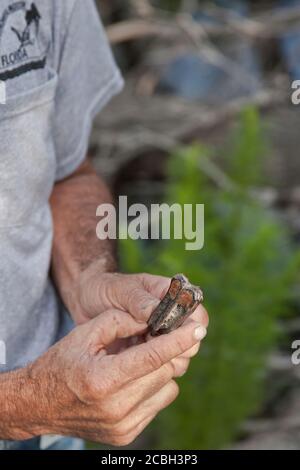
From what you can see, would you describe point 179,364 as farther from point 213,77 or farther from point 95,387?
point 213,77

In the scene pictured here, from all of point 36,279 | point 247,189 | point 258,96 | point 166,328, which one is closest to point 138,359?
point 166,328

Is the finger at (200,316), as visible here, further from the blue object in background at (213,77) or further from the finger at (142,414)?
the blue object in background at (213,77)

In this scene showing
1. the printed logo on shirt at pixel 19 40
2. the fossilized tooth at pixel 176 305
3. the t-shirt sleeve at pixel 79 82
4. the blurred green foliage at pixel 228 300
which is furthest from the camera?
the blurred green foliage at pixel 228 300

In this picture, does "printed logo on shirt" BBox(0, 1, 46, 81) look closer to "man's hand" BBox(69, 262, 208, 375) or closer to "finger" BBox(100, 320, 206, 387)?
"man's hand" BBox(69, 262, 208, 375)

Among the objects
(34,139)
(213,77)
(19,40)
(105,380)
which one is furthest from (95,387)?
(213,77)

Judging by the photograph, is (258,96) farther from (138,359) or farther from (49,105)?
(138,359)

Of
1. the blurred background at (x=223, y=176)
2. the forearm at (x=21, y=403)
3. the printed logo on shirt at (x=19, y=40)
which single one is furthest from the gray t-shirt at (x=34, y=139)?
the blurred background at (x=223, y=176)

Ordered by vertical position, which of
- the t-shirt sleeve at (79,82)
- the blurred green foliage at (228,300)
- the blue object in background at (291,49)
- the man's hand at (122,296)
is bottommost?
the blurred green foliage at (228,300)

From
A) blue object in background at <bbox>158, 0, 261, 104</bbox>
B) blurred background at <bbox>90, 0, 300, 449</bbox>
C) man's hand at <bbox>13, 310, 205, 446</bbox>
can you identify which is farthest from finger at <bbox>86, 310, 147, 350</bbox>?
blue object in background at <bbox>158, 0, 261, 104</bbox>
